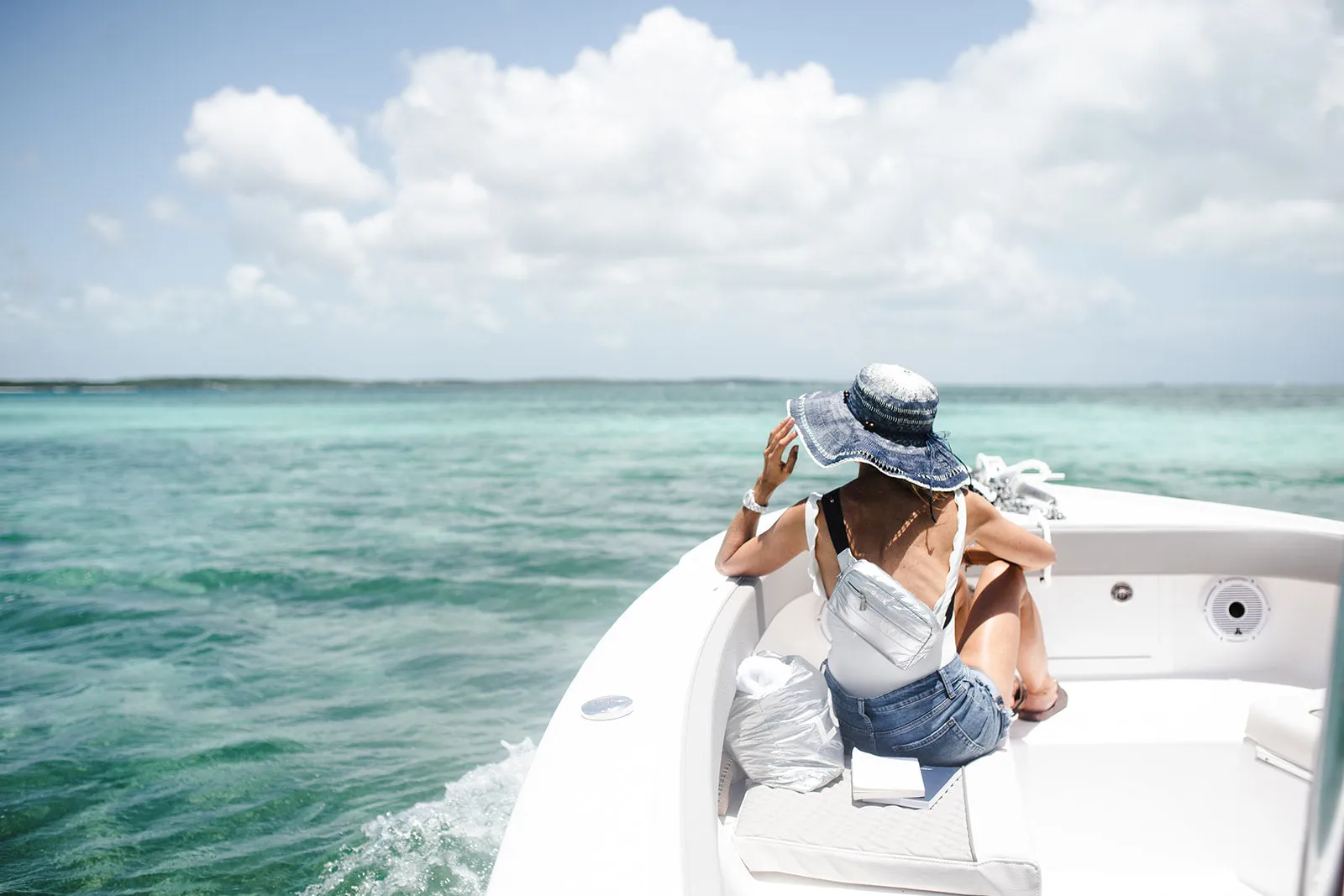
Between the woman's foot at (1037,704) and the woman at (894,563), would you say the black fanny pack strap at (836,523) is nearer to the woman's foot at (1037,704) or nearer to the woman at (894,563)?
the woman at (894,563)

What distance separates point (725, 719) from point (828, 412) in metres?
0.75

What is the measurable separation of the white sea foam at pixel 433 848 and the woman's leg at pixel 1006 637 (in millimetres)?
1645

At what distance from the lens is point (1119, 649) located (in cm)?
306

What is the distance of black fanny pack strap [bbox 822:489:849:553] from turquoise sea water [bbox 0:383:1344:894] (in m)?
1.85

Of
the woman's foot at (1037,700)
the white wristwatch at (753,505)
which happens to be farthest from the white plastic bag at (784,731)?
the woman's foot at (1037,700)

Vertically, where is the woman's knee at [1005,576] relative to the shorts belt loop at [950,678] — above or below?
above

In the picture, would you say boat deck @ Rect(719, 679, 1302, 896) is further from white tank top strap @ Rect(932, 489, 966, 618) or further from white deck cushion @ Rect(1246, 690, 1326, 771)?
white tank top strap @ Rect(932, 489, 966, 618)

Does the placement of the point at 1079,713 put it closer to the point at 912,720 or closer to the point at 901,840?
the point at 912,720

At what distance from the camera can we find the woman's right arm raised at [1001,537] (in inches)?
87.4

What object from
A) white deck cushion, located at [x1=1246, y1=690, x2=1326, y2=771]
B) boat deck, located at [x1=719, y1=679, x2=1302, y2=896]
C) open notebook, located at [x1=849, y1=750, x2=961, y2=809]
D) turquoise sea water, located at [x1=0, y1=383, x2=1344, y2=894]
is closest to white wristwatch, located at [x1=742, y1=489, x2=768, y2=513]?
open notebook, located at [x1=849, y1=750, x2=961, y2=809]

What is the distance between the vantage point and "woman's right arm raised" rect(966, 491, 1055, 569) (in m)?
2.22

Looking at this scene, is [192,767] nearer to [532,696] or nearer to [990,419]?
[532,696]

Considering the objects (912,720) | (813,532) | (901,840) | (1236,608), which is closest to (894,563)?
(813,532)

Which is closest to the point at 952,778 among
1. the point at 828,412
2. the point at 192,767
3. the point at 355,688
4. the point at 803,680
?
the point at 803,680
